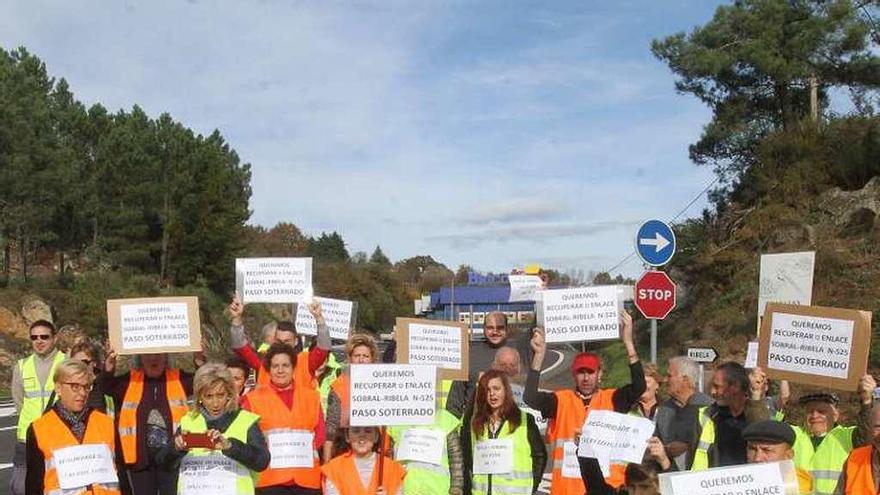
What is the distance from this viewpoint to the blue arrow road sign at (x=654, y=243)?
13.3 m

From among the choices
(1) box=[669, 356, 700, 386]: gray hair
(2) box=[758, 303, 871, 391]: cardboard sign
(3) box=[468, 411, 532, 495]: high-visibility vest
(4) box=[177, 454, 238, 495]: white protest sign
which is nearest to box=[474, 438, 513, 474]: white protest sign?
(3) box=[468, 411, 532, 495]: high-visibility vest

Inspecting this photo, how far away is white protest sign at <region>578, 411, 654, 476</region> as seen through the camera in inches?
223

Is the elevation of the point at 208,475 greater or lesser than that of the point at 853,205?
lesser

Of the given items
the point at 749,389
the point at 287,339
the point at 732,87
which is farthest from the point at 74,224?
the point at 749,389

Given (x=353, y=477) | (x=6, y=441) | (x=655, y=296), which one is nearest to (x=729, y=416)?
(x=353, y=477)

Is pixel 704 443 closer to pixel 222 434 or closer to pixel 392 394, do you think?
pixel 392 394

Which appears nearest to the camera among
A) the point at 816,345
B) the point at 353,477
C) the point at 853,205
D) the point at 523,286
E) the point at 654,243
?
the point at 353,477

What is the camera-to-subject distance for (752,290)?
86.9ft

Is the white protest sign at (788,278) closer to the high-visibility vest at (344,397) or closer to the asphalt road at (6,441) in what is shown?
the high-visibility vest at (344,397)

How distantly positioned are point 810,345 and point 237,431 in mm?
3582

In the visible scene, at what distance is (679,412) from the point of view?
6.52m

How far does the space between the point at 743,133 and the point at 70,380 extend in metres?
31.6

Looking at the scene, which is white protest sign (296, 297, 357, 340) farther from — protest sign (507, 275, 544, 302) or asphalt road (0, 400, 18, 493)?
asphalt road (0, 400, 18, 493)

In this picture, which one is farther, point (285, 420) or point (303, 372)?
point (303, 372)
